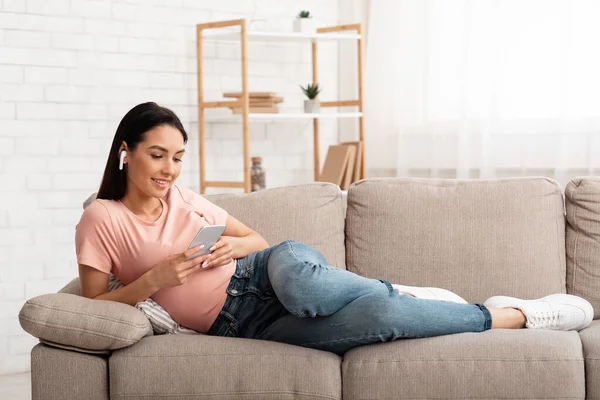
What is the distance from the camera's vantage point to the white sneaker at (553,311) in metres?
2.60

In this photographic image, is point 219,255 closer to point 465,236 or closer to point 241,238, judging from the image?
point 241,238

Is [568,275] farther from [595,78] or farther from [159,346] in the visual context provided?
[159,346]

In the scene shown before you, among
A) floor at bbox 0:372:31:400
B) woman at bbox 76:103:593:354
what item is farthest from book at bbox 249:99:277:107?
woman at bbox 76:103:593:354

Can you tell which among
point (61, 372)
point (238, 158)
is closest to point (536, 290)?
point (61, 372)

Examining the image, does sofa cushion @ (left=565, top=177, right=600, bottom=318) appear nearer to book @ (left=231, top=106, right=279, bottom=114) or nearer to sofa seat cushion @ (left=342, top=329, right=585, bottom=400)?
sofa seat cushion @ (left=342, top=329, right=585, bottom=400)

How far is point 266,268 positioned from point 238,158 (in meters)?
2.17

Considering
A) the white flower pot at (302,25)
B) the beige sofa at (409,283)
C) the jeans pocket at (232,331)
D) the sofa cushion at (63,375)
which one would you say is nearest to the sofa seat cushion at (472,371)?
the beige sofa at (409,283)

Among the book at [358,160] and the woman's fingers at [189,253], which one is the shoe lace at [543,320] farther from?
the book at [358,160]

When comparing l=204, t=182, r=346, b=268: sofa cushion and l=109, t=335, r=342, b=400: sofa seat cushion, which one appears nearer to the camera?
l=109, t=335, r=342, b=400: sofa seat cushion

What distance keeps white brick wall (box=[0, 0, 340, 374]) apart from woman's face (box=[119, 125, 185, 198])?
67.3 inches

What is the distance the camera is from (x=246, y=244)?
9.05 feet

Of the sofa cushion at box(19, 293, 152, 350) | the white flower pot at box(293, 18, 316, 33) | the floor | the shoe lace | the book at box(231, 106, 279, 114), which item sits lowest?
the floor

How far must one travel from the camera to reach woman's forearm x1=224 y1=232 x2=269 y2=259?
272cm

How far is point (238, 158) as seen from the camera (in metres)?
4.79
